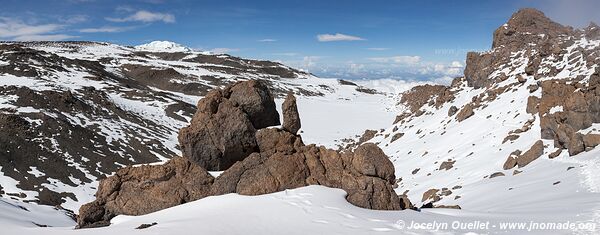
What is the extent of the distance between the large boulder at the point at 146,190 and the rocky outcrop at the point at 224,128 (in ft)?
A: 3.18

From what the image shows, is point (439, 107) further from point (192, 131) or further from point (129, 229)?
point (129, 229)

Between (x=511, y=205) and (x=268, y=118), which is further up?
(x=268, y=118)

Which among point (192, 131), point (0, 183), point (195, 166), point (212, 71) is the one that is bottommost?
point (0, 183)

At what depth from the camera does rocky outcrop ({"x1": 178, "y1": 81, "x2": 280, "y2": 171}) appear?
63.5 ft

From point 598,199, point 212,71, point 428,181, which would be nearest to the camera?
point 598,199

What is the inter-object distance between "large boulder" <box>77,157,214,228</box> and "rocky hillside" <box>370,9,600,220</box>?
1253 cm

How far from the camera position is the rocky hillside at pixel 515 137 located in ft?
63.3

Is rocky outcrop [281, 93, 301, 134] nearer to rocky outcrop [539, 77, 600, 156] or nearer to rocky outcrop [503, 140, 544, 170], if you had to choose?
rocky outcrop [503, 140, 544, 170]

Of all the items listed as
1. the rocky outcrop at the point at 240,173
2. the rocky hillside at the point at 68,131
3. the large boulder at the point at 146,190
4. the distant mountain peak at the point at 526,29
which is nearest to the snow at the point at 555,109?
the rocky outcrop at the point at 240,173

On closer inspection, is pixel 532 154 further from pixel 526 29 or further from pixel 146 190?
pixel 526 29


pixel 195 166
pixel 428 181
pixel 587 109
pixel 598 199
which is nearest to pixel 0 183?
pixel 195 166

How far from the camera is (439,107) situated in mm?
53656

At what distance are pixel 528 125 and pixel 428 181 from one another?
835cm

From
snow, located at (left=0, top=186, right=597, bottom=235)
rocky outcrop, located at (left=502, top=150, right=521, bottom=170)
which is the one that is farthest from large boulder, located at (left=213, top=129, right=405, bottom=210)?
rocky outcrop, located at (left=502, top=150, right=521, bottom=170)
